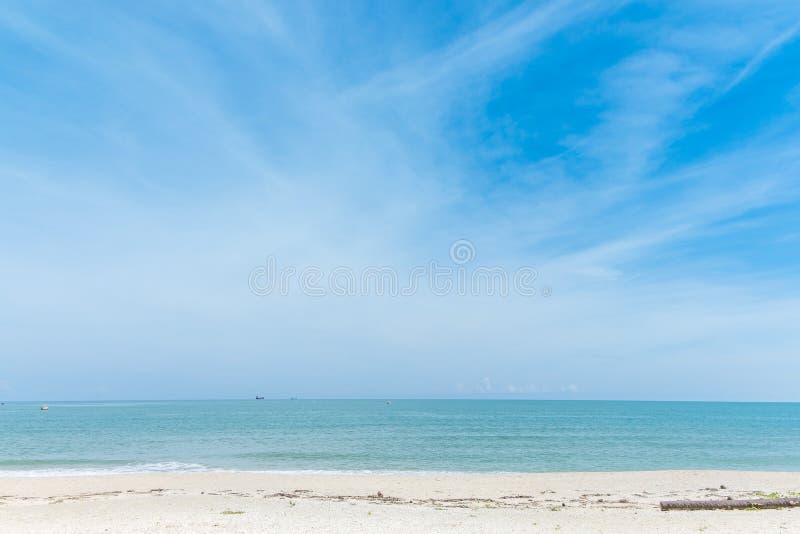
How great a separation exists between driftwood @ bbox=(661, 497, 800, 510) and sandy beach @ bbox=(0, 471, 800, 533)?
2.10 feet

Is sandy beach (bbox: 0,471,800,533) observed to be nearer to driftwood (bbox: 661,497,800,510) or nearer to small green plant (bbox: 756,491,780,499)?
small green plant (bbox: 756,491,780,499)

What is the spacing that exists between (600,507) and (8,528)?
1688cm

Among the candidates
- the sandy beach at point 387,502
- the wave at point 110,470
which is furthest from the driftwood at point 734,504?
the wave at point 110,470

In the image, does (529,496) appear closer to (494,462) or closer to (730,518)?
(730,518)

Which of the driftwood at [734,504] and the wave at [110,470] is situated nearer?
the driftwood at [734,504]

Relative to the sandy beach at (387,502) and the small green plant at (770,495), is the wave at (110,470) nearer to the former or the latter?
the sandy beach at (387,502)

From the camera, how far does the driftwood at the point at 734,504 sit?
15695 mm

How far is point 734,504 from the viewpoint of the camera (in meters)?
15.8

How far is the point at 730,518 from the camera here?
14.0 meters

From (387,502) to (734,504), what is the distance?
A: 35.2 feet

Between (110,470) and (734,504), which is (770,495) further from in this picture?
(110,470)

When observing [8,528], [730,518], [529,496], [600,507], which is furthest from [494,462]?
[8,528]

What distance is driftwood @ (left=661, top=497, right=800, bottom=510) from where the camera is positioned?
1570cm

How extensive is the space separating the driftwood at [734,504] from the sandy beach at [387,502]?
64 centimetres
